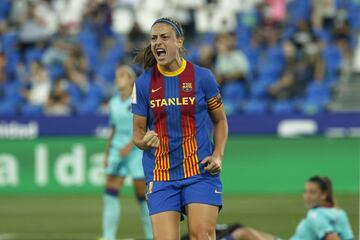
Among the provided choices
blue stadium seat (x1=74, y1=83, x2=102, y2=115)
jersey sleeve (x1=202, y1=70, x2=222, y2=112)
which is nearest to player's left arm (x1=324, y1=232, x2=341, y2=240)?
jersey sleeve (x1=202, y1=70, x2=222, y2=112)

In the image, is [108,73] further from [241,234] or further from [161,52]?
[161,52]

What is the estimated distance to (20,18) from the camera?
23859 mm

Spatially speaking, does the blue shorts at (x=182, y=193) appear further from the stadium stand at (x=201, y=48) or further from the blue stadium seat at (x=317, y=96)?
the blue stadium seat at (x=317, y=96)

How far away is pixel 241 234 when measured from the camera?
1027 cm

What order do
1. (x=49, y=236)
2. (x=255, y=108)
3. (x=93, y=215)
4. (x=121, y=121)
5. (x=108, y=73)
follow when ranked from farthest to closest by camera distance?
(x=108, y=73), (x=255, y=108), (x=93, y=215), (x=49, y=236), (x=121, y=121)

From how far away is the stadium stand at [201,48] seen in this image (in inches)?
811

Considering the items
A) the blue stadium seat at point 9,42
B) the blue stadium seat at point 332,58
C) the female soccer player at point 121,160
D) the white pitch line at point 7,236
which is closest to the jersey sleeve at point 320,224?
the female soccer player at point 121,160

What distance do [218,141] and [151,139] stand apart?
0.63m

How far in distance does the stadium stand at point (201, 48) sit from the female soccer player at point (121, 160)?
330 inches

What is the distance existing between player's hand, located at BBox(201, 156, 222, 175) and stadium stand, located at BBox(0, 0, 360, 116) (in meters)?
12.5

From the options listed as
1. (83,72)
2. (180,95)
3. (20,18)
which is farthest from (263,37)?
(180,95)

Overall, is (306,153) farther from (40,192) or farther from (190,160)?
(190,160)

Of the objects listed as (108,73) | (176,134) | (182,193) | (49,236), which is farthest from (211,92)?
(108,73)

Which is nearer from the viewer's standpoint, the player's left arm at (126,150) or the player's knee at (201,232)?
the player's knee at (201,232)
